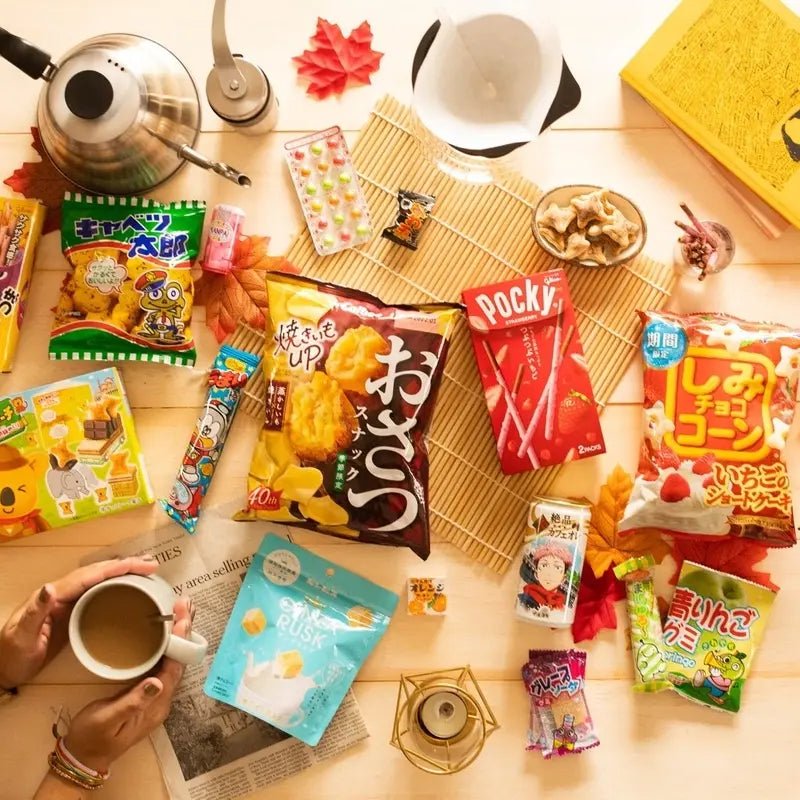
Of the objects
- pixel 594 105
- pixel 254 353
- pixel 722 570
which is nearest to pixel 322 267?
pixel 254 353

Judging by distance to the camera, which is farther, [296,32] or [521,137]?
[296,32]

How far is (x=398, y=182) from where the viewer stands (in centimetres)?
106

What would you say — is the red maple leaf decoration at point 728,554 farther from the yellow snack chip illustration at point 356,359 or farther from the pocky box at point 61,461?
the pocky box at point 61,461

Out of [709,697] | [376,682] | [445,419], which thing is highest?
[445,419]

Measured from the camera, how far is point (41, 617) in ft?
3.13

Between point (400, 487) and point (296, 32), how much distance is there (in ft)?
2.16

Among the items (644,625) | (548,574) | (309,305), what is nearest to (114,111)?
(309,305)

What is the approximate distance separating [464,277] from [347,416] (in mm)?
271

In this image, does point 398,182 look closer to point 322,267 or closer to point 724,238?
point 322,267

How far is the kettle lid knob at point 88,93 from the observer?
0.88 metres

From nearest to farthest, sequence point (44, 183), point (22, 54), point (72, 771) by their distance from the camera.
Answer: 1. point (22, 54)
2. point (72, 771)
3. point (44, 183)

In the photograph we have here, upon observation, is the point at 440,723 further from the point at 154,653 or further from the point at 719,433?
the point at 719,433

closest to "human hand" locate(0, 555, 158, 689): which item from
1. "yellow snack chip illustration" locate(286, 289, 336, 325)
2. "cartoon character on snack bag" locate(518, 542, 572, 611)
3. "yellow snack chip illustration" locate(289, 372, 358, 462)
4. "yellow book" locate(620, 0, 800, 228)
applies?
"yellow snack chip illustration" locate(289, 372, 358, 462)

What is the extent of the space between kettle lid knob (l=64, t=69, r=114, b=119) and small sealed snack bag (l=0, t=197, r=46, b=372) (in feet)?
0.63
